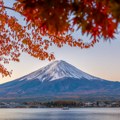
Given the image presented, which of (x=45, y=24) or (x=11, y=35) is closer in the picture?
(x=45, y=24)

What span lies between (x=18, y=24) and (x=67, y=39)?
1.70m

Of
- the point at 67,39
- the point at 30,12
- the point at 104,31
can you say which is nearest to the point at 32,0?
the point at 30,12

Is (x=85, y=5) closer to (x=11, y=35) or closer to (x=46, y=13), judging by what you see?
(x=46, y=13)

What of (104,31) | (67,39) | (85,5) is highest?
(67,39)

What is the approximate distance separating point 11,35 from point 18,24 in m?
1.02

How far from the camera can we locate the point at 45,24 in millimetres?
4695

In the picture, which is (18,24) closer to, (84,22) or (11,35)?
(11,35)

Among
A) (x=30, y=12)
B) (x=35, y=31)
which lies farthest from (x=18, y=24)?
(x=30, y=12)

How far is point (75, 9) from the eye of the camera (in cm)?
462

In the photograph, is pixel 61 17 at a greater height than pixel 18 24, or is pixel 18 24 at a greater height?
pixel 18 24

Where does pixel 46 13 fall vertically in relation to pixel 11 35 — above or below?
below

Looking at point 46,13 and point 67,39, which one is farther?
point 67,39

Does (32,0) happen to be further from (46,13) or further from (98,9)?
(98,9)

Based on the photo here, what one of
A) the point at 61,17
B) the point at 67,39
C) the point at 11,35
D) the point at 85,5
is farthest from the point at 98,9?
the point at 11,35
